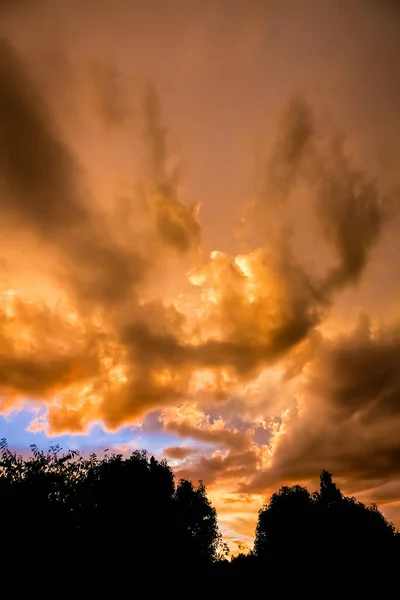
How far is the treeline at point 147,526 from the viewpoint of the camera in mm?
41188

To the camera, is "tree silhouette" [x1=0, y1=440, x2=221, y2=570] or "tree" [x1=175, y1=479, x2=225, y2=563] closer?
"tree silhouette" [x1=0, y1=440, x2=221, y2=570]

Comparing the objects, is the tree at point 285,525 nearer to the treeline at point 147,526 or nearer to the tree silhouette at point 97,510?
the treeline at point 147,526

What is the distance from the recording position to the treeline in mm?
41188

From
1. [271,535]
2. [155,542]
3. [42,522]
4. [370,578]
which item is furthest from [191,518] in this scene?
[42,522]

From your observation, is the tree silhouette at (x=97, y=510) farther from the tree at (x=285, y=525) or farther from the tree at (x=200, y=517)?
the tree at (x=285, y=525)

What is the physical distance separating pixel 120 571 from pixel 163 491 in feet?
74.0

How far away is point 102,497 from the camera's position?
5778cm

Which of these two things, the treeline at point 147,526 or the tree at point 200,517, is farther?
the tree at point 200,517

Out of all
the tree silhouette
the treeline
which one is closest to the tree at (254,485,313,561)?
the treeline

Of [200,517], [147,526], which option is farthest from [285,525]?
[147,526]

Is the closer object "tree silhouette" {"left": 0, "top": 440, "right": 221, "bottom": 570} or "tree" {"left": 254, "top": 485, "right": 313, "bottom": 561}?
"tree silhouette" {"left": 0, "top": 440, "right": 221, "bottom": 570}

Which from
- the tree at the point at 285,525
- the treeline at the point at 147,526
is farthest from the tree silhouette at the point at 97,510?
the tree at the point at 285,525

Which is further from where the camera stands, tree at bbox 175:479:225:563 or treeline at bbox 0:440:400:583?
tree at bbox 175:479:225:563

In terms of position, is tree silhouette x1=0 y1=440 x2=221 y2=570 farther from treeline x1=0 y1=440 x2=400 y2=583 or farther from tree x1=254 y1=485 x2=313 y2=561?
tree x1=254 y1=485 x2=313 y2=561
